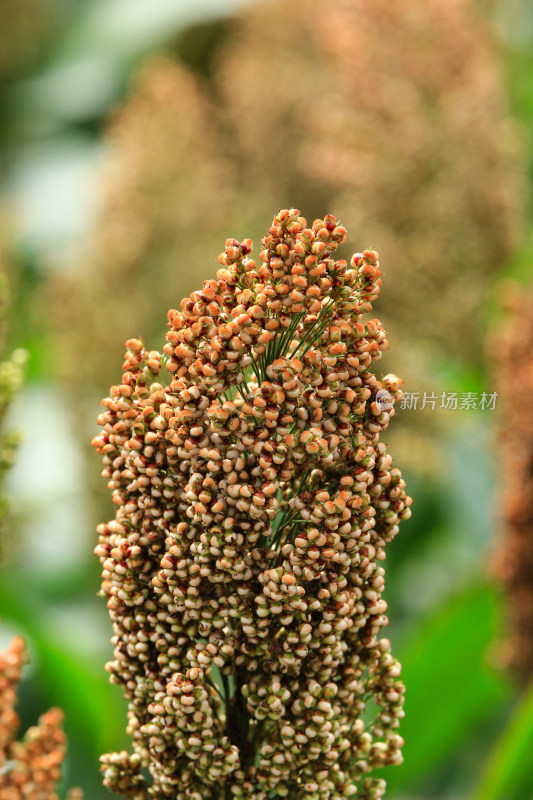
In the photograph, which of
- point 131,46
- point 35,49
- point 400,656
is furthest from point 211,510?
point 35,49

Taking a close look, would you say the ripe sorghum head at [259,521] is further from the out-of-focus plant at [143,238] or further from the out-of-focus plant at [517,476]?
the out-of-focus plant at [143,238]

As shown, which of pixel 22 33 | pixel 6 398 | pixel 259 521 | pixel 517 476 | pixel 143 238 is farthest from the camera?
pixel 22 33

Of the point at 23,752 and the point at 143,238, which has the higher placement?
the point at 143,238

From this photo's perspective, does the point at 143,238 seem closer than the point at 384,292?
No

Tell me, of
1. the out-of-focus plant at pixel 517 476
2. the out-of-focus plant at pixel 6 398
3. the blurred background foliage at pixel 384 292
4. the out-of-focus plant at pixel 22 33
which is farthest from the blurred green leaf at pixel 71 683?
the out-of-focus plant at pixel 22 33

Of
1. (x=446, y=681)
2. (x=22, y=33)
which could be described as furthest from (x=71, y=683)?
(x=22, y=33)

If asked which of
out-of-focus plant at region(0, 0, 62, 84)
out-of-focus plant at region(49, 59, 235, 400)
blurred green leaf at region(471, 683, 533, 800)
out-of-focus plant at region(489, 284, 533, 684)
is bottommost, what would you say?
blurred green leaf at region(471, 683, 533, 800)

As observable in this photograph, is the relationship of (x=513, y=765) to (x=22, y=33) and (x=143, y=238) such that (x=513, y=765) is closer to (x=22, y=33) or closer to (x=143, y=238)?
(x=143, y=238)

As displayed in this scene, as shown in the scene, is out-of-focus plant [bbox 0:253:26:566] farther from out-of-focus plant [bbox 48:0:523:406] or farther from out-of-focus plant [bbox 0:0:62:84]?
out-of-focus plant [bbox 0:0:62:84]

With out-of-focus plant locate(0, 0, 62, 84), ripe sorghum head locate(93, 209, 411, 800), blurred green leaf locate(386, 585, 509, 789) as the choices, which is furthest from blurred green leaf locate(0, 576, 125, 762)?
out-of-focus plant locate(0, 0, 62, 84)
